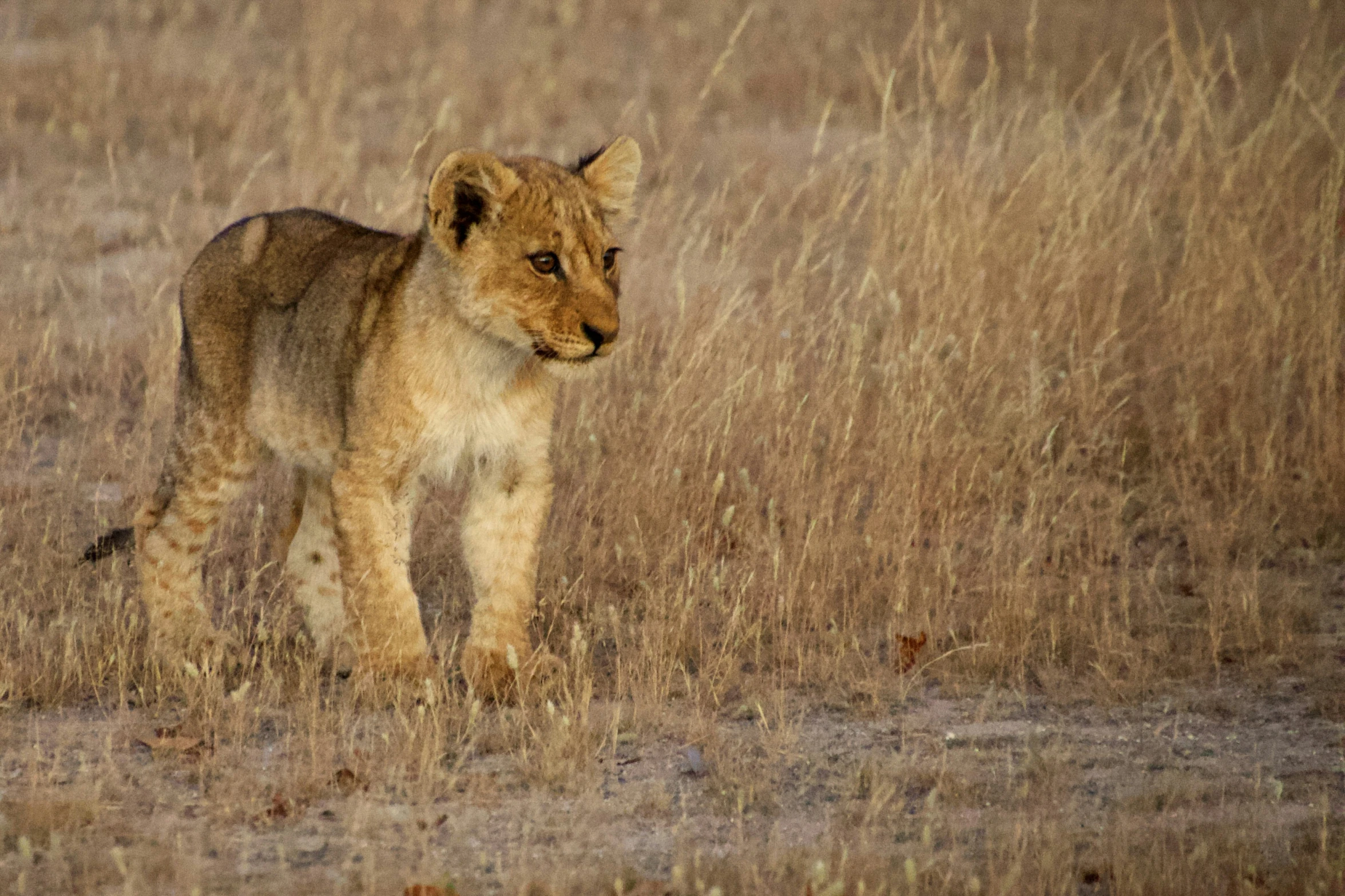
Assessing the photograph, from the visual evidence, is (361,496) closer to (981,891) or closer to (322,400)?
(322,400)

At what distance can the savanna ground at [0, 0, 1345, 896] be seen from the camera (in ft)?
13.4

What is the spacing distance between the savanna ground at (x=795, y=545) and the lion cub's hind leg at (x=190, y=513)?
147 millimetres

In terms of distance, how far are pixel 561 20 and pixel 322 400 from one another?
11.0m

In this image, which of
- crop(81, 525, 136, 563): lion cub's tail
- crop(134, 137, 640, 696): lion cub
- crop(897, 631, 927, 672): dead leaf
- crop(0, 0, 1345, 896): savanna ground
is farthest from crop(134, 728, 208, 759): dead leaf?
crop(897, 631, 927, 672): dead leaf

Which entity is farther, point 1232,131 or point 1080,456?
point 1232,131

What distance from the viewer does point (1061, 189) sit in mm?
7980

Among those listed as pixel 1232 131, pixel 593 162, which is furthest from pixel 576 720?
pixel 1232 131

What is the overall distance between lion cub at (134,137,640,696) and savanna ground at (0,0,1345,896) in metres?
0.20

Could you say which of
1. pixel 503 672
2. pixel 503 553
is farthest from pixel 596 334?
pixel 503 672

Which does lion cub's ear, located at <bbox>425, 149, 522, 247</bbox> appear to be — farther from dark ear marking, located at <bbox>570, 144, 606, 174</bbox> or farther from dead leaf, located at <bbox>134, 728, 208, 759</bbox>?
dead leaf, located at <bbox>134, 728, 208, 759</bbox>

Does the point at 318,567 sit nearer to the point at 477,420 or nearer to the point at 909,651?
the point at 477,420

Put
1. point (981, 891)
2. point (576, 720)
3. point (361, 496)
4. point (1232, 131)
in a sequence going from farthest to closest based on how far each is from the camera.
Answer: point (1232, 131) → point (361, 496) → point (576, 720) → point (981, 891)

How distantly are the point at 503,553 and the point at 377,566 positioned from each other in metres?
0.37

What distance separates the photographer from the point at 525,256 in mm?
4754
